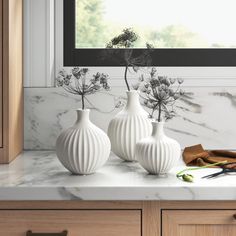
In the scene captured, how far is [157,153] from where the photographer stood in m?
1.72

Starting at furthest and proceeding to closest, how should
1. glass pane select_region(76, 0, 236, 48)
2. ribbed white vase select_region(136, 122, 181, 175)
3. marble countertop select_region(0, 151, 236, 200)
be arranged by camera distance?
glass pane select_region(76, 0, 236, 48), ribbed white vase select_region(136, 122, 181, 175), marble countertop select_region(0, 151, 236, 200)

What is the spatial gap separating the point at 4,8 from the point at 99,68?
51 cm

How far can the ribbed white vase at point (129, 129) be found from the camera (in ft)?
6.41

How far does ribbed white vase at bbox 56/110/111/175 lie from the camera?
67.9 inches

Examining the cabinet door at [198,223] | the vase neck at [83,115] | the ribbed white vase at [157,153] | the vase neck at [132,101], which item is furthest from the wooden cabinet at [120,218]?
the vase neck at [132,101]

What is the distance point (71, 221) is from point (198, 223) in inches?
13.4

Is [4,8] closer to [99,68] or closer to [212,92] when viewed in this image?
[99,68]

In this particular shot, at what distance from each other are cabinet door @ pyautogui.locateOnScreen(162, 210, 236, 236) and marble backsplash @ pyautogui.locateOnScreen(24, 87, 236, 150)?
2.15 ft

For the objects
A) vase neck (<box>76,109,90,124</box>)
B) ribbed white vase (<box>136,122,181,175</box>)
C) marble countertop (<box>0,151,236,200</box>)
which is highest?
vase neck (<box>76,109,90,124</box>)

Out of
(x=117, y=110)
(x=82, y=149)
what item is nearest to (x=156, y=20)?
(x=117, y=110)

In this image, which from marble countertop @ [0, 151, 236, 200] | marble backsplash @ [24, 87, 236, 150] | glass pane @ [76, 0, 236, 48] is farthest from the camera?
glass pane @ [76, 0, 236, 48]

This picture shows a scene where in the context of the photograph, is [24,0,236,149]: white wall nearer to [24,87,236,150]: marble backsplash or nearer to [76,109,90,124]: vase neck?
[24,87,236,150]: marble backsplash

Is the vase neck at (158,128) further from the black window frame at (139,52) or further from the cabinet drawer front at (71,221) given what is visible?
the black window frame at (139,52)

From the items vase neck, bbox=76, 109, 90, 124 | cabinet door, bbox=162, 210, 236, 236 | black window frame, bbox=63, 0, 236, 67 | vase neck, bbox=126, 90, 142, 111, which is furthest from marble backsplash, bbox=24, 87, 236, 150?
cabinet door, bbox=162, 210, 236, 236
